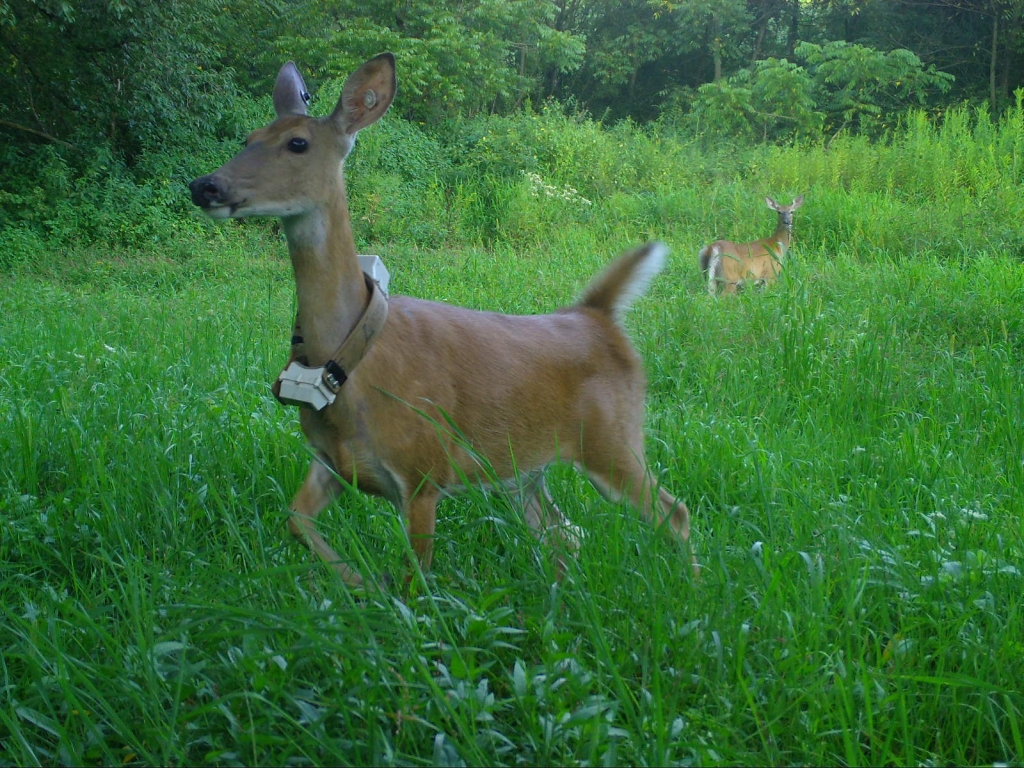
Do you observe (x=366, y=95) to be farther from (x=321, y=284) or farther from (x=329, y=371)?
(x=329, y=371)

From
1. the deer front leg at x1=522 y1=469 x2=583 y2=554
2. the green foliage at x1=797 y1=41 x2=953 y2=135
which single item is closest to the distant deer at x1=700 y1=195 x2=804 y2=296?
the deer front leg at x1=522 y1=469 x2=583 y2=554

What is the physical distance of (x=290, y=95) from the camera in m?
3.16

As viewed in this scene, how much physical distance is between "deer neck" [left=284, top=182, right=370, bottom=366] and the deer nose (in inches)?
8.0

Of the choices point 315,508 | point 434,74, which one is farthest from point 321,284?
point 434,74

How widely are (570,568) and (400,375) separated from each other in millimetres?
811

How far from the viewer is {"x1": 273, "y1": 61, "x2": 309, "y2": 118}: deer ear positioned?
124 inches

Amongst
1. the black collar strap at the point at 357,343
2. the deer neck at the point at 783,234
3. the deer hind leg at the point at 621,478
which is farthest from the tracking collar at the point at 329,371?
the deer neck at the point at 783,234

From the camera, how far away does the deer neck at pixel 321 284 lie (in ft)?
9.18

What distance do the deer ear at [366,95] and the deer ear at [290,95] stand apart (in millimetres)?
162

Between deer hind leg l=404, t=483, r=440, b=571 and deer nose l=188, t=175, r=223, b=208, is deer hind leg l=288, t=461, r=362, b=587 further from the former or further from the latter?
deer nose l=188, t=175, r=223, b=208

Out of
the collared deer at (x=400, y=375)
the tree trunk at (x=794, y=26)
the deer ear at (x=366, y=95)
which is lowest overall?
the collared deer at (x=400, y=375)

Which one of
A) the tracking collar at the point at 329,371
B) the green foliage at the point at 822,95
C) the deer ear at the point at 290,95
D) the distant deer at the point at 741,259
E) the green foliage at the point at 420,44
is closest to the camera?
the tracking collar at the point at 329,371

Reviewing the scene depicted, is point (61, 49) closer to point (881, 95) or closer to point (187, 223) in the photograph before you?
point (187, 223)

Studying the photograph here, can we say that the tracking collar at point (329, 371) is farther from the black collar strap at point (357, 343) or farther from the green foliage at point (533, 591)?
the green foliage at point (533, 591)
